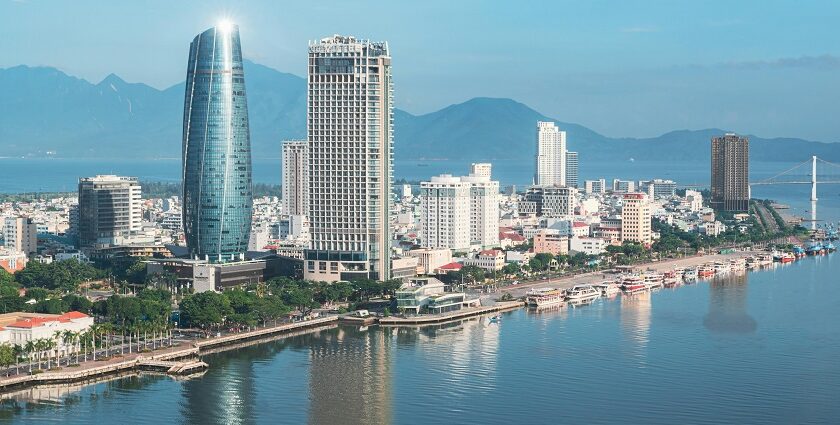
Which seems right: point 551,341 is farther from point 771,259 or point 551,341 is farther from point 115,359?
point 771,259

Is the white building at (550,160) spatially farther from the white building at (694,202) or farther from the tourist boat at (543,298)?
the tourist boat at (543,298)

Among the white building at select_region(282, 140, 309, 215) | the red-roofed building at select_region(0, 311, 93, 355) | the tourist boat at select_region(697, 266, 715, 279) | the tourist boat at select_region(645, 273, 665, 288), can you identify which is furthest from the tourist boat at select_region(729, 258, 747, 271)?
the red-roofed building at select_region(0, 311, 93, 355)

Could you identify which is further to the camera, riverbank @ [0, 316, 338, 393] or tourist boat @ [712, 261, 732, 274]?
tourist boat @ [712, 261, 732, 274]

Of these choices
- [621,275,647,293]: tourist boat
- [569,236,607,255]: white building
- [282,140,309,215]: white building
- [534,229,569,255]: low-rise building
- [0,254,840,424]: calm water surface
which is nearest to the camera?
[0,254,840,424]: calm water surface

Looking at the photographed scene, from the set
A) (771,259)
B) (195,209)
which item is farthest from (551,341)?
(771,259)

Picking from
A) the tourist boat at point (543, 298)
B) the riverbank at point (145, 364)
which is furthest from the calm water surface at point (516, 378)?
the tourist boat at point (543, 298)

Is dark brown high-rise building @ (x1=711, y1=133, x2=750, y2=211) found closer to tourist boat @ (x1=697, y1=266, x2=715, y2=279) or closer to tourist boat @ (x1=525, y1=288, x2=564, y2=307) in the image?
tourist boat @ (x1=697, y1=266, x2=715, y2=279)
